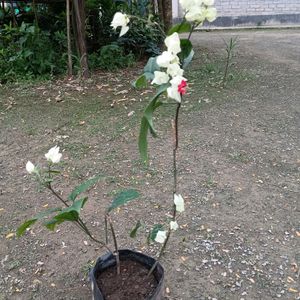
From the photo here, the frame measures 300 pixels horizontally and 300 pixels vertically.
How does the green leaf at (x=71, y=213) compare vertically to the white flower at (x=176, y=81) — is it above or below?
below

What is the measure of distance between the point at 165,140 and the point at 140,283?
181 cm

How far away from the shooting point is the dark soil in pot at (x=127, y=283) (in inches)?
62.0

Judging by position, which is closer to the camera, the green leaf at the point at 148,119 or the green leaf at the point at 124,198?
the green leaf at the point at 148,119

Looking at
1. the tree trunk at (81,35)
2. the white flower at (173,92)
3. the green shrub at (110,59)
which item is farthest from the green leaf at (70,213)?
the green shrub at (110,59)

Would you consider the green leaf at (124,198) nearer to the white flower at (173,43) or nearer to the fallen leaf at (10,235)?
the white flower at (173,43)

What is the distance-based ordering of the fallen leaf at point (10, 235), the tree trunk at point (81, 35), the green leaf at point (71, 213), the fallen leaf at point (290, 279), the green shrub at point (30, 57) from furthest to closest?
the green shrub at point (30, 57), the tree trunk at point (81, 35), the fallen leaf at point (10, 235), the fallen leaf at point (290, 279), the green leaf at point (71, 213)

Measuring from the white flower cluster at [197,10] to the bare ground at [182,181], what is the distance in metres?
1.24

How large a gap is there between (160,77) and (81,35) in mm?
3981

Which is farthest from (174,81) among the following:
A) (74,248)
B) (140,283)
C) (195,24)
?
(74,248)

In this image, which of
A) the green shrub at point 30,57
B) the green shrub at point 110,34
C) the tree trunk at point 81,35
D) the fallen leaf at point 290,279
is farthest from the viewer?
the green shrub at point 110,34

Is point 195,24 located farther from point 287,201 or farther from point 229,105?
point 229,105

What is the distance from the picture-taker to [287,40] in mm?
8078

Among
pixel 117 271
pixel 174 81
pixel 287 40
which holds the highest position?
pixel 174 81

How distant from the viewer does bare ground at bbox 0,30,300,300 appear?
6.31 feet
